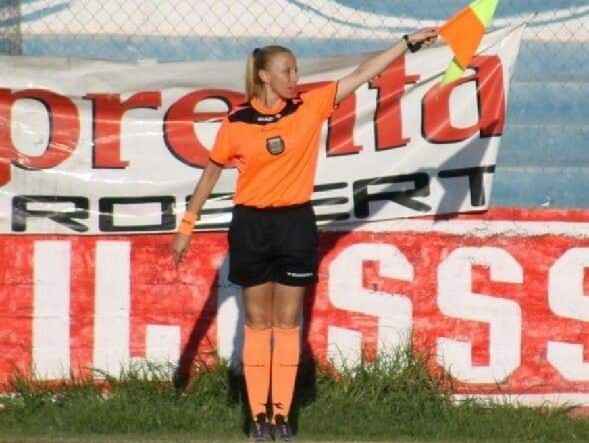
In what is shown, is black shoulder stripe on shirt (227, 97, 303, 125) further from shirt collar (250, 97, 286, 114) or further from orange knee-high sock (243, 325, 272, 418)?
orange knee-high sock (243, 325, 272, 418)

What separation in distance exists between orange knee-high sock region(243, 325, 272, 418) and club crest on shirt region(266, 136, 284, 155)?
84 cm

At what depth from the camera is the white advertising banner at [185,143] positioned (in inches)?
314

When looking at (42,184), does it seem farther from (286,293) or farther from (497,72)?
(497,72)

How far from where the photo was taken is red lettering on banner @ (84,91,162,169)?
802 centimetres

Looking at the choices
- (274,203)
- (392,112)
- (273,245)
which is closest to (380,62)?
(274,203)

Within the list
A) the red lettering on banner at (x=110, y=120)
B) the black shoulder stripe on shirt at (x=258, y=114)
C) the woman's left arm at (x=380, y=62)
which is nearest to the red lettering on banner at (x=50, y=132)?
the red lettering on banner at (x=110, y=120)

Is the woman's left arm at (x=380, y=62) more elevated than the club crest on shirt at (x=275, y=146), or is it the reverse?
the woman's left arm at (x=380, y=62)

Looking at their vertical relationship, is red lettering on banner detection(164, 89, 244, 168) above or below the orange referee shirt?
above

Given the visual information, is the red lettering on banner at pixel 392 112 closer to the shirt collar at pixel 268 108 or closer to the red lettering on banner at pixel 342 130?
the red lettering on banner at pixel 342 130

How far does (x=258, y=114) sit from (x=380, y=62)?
1.94ft

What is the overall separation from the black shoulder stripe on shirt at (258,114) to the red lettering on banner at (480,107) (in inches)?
51.5

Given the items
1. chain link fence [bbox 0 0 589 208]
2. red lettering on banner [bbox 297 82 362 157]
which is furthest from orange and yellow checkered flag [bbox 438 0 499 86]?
chain link fence [bbox 0 0 589 208]

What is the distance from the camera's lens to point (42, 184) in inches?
315

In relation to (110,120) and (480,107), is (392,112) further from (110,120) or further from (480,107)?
(110,120)
